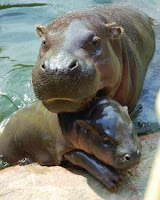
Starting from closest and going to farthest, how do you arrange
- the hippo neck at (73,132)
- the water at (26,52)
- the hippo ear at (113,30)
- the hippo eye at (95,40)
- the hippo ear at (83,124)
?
1. the hippo ear at (83,124)
2. the hippo neck at (73,132)
3. the hippo eye at (95,40)
4. the hippo ear at (113,30)
5. the water at (26,52)

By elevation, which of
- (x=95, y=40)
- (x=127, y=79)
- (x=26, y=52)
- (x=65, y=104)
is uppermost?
(x=95, y=40)

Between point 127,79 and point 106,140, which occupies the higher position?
point 106,140

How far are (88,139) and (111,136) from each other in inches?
10.8

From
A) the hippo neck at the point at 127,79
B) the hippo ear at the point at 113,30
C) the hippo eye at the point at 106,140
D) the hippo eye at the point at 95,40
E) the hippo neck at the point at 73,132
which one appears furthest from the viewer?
the hippo neck at the point at 127,79

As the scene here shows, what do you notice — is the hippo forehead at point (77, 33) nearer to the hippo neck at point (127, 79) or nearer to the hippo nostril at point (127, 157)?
the hippo neck at point (127, 79)

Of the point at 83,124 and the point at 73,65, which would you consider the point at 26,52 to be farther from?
the point at 73,65

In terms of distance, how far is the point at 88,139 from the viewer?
11.7ft

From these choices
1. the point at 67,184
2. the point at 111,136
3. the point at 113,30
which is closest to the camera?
the point at 111,136

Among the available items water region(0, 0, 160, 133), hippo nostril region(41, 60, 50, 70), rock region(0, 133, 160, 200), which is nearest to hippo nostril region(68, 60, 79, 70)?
hippo nostril region(41, 60, 50, 70)

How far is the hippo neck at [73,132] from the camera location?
3.64 m

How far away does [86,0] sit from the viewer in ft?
30.4

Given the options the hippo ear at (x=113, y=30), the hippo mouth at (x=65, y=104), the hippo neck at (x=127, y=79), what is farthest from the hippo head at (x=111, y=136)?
the hippo neck at (x=127, y=79)

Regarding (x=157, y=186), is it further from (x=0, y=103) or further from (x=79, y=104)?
(x=0, y=103)

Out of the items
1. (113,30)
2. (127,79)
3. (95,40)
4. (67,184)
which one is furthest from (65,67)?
(127,79)
